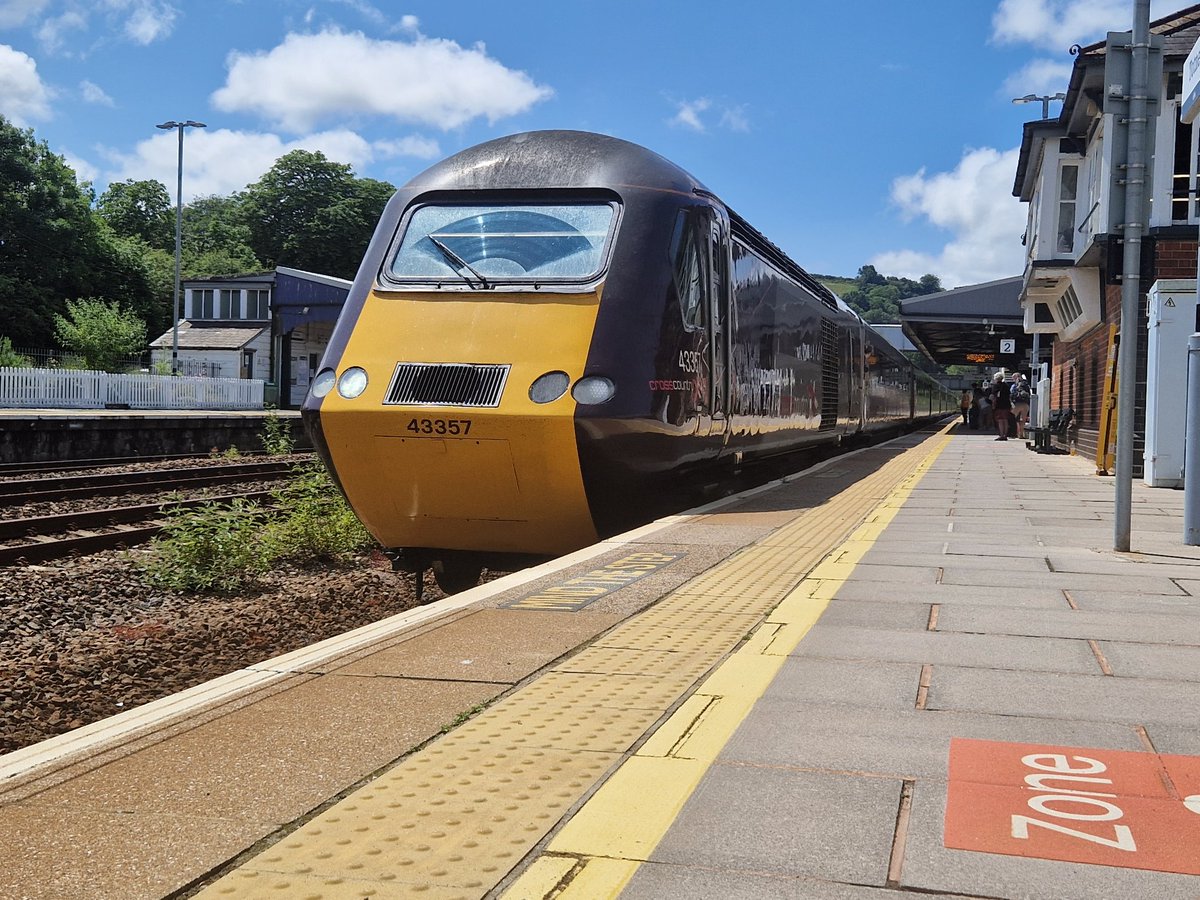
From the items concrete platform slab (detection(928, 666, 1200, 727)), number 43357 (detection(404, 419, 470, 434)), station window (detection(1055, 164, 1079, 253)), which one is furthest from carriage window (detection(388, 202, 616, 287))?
station window (detection(1055, 164, 1079, 253))

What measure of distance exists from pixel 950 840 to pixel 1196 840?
1.75ft

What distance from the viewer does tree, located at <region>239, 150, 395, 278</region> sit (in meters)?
91.8

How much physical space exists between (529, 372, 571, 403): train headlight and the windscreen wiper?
0.92 meters

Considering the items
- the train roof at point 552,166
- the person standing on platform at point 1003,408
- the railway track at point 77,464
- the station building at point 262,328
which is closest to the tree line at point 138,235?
the station building at point 262,328

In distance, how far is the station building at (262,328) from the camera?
46938mm

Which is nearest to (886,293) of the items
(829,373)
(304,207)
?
(304,207)

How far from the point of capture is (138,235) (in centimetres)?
10050

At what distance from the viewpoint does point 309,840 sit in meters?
2.53

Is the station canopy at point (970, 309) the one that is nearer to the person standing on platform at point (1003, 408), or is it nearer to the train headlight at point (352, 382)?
the person standing on platform at point (1003, 408)

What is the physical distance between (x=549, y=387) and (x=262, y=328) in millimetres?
48387

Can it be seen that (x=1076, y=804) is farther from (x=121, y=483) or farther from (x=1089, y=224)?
(x=1089, y=224)

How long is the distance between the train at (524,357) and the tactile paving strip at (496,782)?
2596 millimetres

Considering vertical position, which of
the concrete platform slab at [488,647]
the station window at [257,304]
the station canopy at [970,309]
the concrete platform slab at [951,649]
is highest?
the station window at [257,304]

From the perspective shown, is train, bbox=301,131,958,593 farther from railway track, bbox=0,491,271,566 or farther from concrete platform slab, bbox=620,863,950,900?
concrete platform slab, bbox=620,863,950,900
